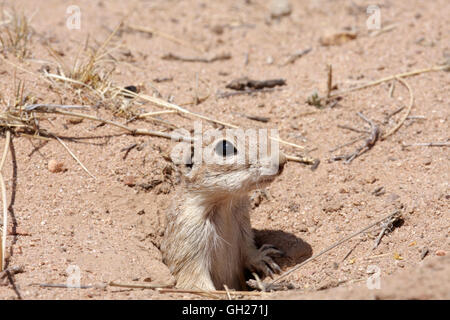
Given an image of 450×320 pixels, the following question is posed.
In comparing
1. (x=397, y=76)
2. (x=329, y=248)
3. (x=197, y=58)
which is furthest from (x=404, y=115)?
(x=197, y=58)

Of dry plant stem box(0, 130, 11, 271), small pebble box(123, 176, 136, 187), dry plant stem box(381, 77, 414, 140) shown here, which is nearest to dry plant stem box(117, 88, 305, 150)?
dry plant stem box(381, 77, 414, 140)

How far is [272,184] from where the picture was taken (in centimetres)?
566

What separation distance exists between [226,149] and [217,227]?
90cm

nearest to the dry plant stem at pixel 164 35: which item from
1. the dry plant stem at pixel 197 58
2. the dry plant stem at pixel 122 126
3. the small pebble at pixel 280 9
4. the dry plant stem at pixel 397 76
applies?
the dry plant stem at pixel 197 58

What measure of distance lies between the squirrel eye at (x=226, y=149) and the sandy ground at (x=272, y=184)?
2.98 feet

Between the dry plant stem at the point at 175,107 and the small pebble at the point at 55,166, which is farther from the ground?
the dry plant stem at the point at 175,107

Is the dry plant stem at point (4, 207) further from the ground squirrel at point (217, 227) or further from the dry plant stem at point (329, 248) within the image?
the dry plant stem at point (329, 248)

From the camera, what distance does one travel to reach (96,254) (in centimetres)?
423

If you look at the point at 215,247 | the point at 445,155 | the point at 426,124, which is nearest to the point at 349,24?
the point at 426,124

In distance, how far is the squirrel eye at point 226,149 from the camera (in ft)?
14.3

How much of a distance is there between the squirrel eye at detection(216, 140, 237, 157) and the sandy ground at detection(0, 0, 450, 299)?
0.91 m

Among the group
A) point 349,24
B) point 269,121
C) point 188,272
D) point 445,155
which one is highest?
point 349,24
